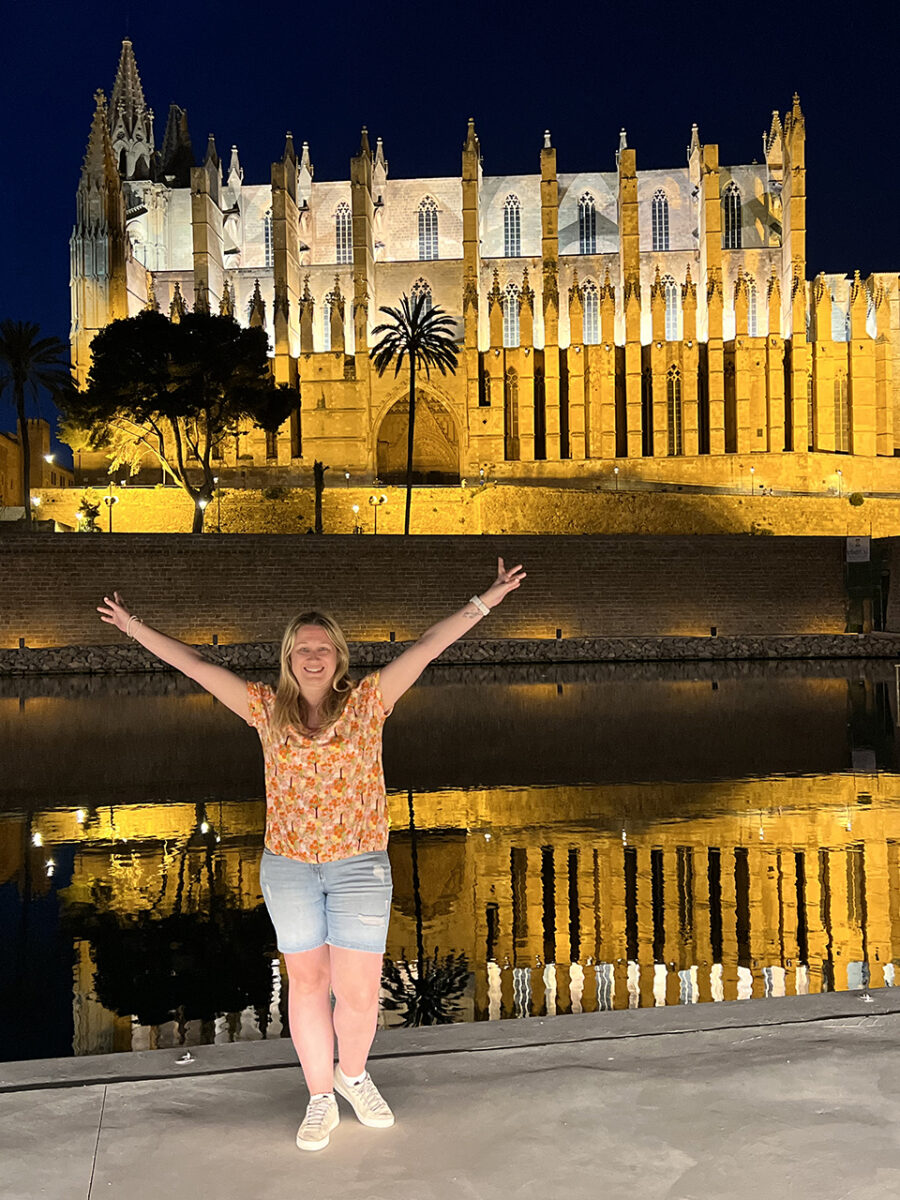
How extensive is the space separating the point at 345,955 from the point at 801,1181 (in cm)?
141

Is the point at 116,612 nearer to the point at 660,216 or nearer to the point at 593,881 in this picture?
the point at 593,881

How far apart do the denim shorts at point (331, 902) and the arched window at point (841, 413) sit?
56.7 metres

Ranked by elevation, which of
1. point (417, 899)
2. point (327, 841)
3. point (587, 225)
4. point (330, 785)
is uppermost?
point (587, 225)

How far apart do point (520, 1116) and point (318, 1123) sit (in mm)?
575

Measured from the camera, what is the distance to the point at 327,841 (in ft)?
12.5

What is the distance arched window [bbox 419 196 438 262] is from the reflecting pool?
159 ft

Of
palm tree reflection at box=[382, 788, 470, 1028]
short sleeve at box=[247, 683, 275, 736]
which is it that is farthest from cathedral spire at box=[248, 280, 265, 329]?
short sleeve at box=[247, 683, 275, 736]

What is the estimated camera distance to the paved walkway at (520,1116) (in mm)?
3203

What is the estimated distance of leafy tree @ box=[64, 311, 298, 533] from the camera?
140 feet

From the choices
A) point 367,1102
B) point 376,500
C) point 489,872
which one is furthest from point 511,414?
point 367,1102

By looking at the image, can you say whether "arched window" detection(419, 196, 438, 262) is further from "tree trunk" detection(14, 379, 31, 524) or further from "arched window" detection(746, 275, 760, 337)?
"tree trunk" detection(14, 379, 31, 524)

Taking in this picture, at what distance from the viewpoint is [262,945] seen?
25.3 feet

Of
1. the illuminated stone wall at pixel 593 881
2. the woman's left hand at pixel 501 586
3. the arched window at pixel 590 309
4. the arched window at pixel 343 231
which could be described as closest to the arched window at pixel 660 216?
the arched window at pixel 590 309

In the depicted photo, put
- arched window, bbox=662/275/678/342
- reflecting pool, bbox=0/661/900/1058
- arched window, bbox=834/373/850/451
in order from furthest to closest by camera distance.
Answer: arched window, bbox=662/275/678/342 < arched window, bbox=834/373/850/451 < reflecting pool, bbox=0/661/900/1058
